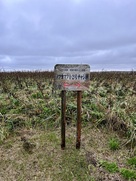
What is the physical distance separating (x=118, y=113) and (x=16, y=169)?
1.97 meters

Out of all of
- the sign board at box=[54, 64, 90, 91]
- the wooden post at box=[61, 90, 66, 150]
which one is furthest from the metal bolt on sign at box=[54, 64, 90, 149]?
the wooden post at box=[61, 90, 66, 150]

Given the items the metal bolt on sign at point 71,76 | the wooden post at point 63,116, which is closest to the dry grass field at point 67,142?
the wooden post at point 63,116

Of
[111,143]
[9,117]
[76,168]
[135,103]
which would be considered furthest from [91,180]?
[135,103]

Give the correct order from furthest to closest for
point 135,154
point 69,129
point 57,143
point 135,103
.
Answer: point 135,103
point 69,129
point 57,143
point 135,154

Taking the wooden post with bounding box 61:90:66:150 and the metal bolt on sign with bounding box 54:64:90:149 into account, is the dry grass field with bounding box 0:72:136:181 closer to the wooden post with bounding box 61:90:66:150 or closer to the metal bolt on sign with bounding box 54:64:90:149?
the wooden post with bounding box 61:90:66:150

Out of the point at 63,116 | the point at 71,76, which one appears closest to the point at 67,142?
the point at 63,116

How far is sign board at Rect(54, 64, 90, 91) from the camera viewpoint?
3.17 metres

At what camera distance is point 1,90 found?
620cm

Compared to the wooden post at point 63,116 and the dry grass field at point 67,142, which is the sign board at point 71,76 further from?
the dry grass field at point 67,142

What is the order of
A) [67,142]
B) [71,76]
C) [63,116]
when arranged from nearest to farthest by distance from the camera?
[71,76], [63,116], [67,142]

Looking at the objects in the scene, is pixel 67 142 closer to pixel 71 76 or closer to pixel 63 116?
pixel 63 116

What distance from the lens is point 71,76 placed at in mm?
3193

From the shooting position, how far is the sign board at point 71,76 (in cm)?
317

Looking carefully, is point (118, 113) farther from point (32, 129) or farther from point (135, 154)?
point (32, 129)
